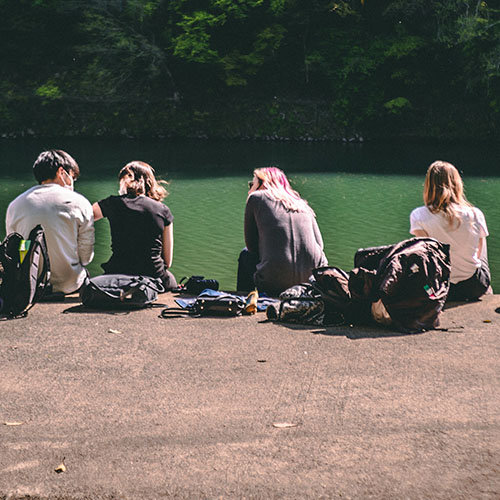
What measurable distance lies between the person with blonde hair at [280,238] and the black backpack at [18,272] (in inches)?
61.0

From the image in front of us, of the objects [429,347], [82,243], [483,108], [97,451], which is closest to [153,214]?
[82,243]

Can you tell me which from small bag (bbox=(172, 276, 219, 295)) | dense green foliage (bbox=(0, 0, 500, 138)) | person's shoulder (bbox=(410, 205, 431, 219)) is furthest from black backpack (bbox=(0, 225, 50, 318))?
dense green foliage (bbox=(0, 0, 500, 138))

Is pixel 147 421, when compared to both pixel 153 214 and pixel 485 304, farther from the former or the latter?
pixel 485 304

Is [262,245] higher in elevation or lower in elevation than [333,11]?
lower

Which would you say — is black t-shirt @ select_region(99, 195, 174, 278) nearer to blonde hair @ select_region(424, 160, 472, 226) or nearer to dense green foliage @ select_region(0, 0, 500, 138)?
blonde hair @ select_region(424, 160, 472, 226)

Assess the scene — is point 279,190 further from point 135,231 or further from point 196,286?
point 135,231

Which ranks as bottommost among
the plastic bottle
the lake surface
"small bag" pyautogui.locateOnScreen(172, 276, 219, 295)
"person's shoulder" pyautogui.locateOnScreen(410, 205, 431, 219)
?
the lake surface

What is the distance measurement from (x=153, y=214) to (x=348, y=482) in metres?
3.08

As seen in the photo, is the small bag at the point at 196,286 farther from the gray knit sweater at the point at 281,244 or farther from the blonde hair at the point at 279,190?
the blonde hair at the point at 279,190

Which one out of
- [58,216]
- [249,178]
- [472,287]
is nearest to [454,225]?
[472,287]

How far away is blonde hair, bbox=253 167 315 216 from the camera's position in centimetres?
538

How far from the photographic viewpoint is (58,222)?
17.2ft

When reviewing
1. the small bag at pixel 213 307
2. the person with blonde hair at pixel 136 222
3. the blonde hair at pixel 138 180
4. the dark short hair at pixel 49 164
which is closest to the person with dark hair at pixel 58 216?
the dark short hair at pixel 49 164

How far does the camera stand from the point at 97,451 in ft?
9.50
